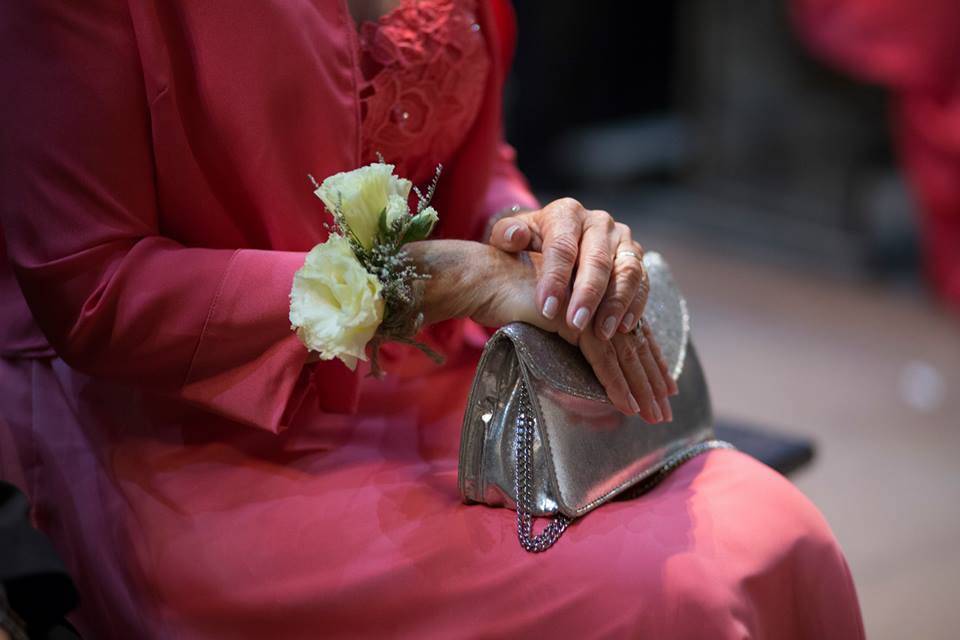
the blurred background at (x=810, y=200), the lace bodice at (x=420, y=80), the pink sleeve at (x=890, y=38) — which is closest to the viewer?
the lace bodice at (x=420, y=80)

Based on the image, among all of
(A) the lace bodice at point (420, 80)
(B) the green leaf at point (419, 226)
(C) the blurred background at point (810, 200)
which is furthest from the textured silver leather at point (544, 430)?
(C) the blurred background at point (810, 200)

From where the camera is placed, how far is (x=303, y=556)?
3.52 feet

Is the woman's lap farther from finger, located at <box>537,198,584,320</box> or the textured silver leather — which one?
finger, located at <box>537,198,584,320</box>

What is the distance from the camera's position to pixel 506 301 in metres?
1.11

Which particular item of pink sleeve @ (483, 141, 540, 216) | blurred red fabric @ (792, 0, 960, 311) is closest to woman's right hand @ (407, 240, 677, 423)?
pink sleeve @ (483, 141, 540, 216)

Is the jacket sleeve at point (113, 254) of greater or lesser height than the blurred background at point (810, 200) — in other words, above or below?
above

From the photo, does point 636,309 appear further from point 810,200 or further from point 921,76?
point 810,200

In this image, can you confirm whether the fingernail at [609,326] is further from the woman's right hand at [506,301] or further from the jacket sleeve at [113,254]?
the jacket sleeve at [113,254]

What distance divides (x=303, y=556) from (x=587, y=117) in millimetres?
3486

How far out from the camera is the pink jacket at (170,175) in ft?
3.41

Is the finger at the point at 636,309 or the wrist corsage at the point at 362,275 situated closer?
the wrist corsage at the point at 362,275

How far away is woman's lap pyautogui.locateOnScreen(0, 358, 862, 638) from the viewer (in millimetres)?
1037

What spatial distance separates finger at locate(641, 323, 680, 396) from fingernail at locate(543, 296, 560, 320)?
116 mm

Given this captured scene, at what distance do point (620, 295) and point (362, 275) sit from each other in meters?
0.25
